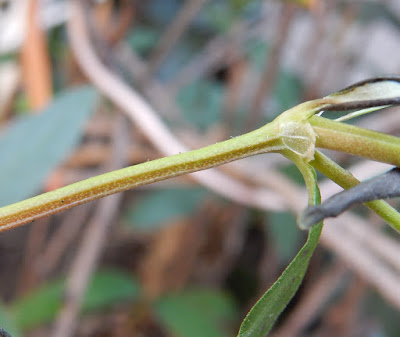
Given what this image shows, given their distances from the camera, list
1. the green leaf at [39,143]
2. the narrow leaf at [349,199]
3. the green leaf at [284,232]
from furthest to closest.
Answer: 1. the green leaf at [284,232]
2. the green leaf at [39,143]
3. the narrow leaf at [349,199]

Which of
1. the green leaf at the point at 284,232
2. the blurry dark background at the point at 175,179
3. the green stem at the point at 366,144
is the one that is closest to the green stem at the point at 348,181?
the green stem at the point at 366,144

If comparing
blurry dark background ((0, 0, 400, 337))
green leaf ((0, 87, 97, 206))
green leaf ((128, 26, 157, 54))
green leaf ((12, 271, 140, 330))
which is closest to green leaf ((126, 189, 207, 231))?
blurry dark background ((0, 0, 400, 337))

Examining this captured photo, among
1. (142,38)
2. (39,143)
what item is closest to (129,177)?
(39,143)

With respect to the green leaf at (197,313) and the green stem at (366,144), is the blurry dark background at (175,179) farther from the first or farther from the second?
the green stem at (366,144)

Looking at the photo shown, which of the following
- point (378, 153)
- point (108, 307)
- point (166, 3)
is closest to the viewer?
point (378, 153)

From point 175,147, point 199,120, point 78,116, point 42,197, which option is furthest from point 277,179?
point 42,197

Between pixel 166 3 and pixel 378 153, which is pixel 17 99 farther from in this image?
pixel 378 153
